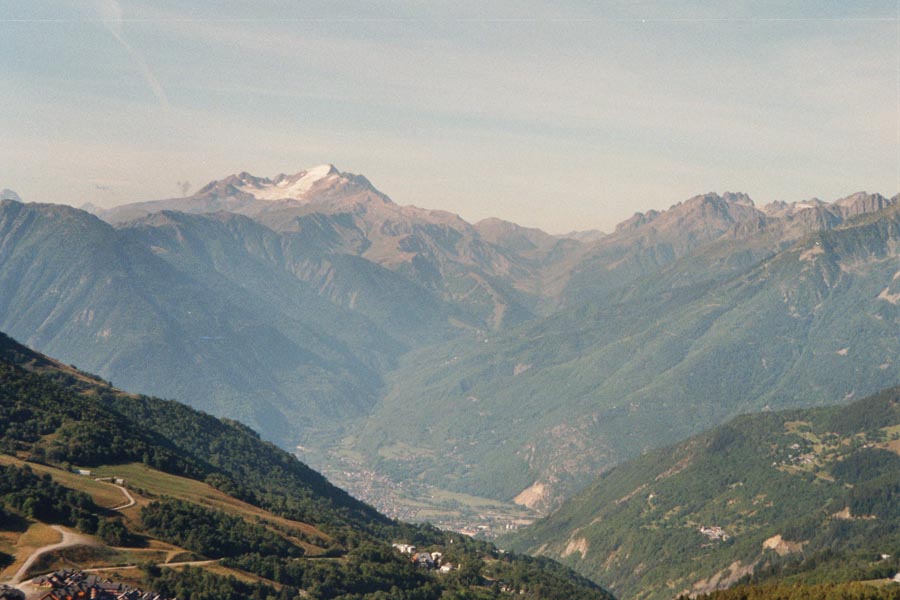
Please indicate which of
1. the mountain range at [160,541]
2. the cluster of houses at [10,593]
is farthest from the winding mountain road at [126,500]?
the cluster of houses at [10,593]

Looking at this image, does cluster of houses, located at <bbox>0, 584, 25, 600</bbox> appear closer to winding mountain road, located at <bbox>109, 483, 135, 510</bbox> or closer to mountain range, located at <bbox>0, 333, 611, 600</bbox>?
mountain range, located at <bbox>0, 333, 611, 600</bbox>

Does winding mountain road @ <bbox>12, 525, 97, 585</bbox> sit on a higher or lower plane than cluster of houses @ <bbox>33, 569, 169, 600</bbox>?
higher

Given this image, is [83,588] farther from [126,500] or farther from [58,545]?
[126,500]

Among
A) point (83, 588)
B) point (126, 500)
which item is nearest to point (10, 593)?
point (83, 588)

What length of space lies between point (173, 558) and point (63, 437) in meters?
61.8

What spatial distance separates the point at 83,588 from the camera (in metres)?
124

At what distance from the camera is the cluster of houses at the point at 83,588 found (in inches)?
4744

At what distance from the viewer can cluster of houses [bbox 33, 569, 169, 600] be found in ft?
395

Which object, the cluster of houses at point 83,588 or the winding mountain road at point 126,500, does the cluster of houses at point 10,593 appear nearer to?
the cluster of houses at point 83,588

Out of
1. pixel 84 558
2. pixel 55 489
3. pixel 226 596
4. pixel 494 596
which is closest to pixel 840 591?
pixel 494 596

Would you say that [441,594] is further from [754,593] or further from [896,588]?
[896,588]

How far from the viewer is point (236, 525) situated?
17662 centimetres

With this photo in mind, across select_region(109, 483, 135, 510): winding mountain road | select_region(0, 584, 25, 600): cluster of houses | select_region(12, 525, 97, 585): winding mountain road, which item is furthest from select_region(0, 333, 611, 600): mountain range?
select_region(0, 584, 25, 600): cluster of houses

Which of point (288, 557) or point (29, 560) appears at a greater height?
point (29, 560)
